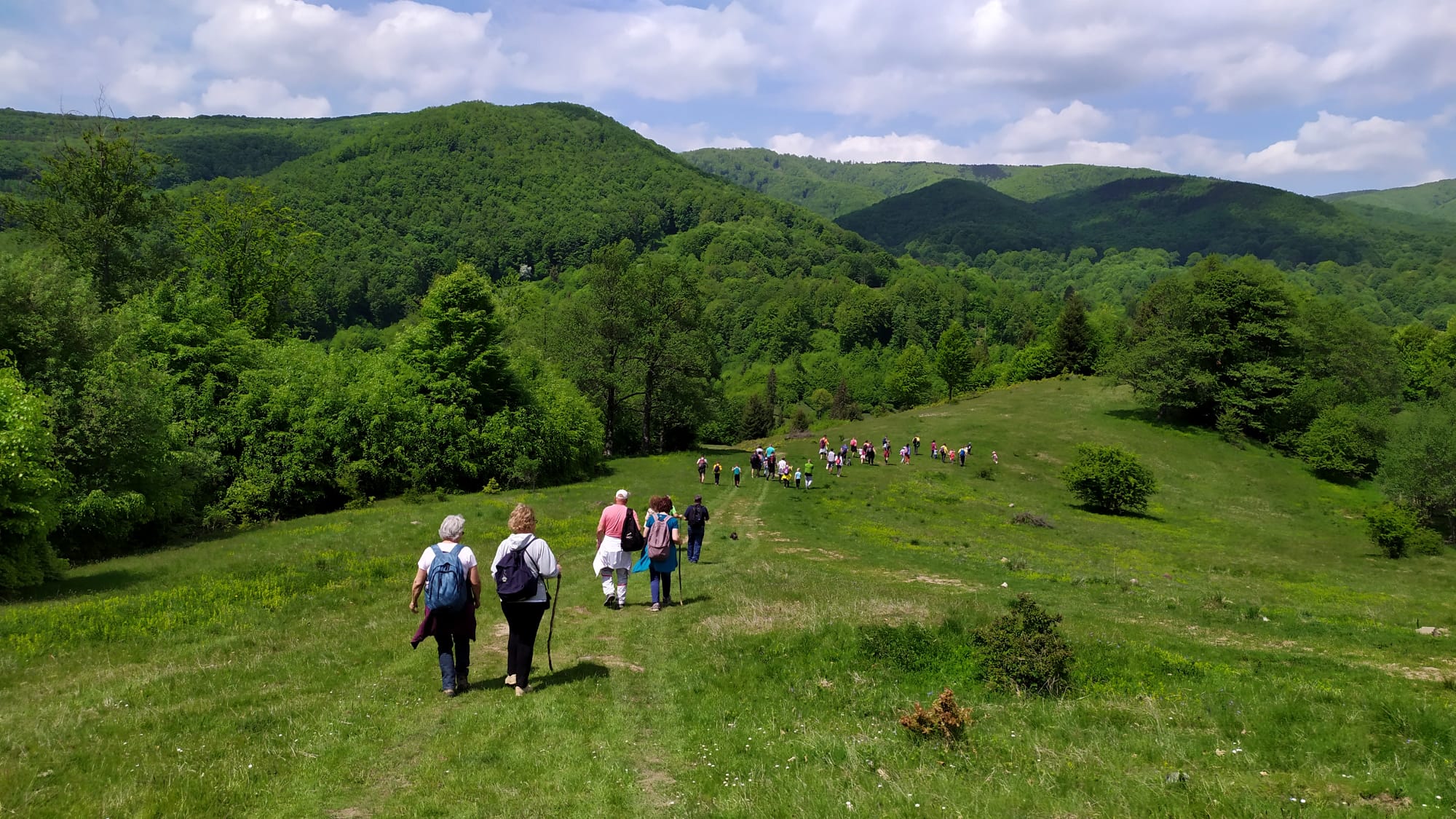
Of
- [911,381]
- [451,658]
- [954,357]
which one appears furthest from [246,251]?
[911,381]

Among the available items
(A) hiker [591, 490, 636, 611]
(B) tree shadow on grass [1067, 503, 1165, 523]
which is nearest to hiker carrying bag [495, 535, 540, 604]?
(A) hiker [591, 490, 636, 611]

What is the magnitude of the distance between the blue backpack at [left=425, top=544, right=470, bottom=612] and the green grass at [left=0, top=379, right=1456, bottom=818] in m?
1.36

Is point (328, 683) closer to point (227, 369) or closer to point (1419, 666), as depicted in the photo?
point (1419, 666)

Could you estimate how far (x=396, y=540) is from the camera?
25141 mm

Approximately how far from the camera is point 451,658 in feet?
33.6

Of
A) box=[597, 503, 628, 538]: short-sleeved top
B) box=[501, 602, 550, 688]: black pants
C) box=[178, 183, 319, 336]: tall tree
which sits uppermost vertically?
box=[178, 183, 319, 336]: tall tree

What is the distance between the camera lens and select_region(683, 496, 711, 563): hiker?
21.5 m

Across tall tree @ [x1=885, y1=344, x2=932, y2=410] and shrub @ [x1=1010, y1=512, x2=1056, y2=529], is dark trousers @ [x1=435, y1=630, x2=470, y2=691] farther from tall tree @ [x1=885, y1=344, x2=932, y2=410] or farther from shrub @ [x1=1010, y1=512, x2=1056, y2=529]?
tall tree @ [x1=885, y1=344, x2=932, y2=410]

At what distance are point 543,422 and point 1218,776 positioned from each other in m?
43.5

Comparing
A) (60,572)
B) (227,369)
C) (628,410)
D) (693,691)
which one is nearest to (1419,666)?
(693,691)

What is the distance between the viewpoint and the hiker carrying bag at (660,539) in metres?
15.6

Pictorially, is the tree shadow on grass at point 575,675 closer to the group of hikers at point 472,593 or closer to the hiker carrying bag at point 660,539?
the group of hikers at point 472,593

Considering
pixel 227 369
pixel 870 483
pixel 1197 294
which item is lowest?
pixel 870 483

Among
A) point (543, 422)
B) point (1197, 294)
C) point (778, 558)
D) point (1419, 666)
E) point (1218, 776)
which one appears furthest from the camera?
point (1197, 294)
